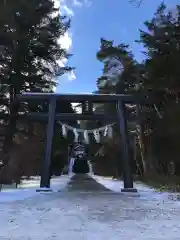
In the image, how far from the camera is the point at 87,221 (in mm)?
7031

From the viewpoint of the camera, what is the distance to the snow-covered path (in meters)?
5.73

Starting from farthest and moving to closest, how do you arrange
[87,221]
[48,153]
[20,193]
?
[48,153], [20,193], [87,221]

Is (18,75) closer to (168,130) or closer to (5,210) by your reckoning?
(168,130)

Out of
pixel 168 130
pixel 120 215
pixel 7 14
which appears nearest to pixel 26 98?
pixel 7 14

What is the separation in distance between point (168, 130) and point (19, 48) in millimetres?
8846

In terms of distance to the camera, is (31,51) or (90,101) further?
(31,51)

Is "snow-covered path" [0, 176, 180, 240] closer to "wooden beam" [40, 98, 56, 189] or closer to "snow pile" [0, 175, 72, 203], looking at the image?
"snow pile" [0, 175, 72, 203]

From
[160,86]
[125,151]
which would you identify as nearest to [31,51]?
[160,86]

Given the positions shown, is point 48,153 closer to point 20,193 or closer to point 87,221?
point 20,193

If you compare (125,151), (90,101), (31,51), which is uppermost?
(31,51)

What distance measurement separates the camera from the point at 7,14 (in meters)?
16.2

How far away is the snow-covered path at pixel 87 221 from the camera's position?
18.8 feet

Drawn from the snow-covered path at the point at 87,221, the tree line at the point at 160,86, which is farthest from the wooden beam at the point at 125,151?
the snow-covered path at the point at 87,221

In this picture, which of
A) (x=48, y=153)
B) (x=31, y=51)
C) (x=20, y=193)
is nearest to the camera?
(x=20, y=193)
